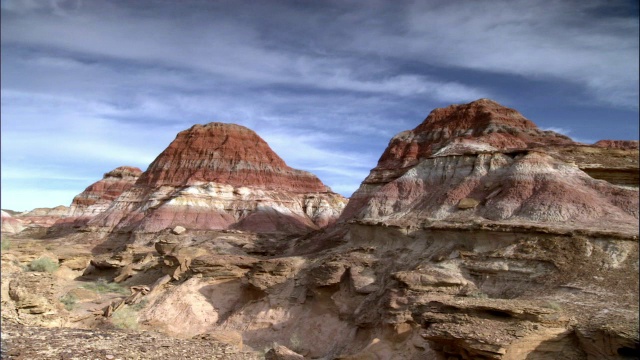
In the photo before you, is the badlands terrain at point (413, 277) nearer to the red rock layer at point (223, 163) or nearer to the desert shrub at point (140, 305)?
the desert shrub at point (140, 305)

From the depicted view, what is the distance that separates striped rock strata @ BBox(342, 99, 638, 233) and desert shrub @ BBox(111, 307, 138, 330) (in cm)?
1482

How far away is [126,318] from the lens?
22891 millimetres

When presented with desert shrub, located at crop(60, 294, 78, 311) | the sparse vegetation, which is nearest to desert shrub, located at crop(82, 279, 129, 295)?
desert shrub, located at crop(60, 294, 78, 311)

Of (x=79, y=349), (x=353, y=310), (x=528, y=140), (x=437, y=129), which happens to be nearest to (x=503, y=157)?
(x=528, y=140)

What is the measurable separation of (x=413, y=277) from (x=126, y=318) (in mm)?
14437

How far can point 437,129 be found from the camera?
46.9 metres

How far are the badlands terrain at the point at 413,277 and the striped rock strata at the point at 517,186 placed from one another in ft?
0.33

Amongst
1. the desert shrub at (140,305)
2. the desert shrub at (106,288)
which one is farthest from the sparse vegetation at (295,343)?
the desert shrub at (106,288)

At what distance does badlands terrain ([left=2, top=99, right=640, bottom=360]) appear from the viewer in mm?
12508

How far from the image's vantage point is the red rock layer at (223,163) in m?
64.5

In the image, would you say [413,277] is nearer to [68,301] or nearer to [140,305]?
[140,305]

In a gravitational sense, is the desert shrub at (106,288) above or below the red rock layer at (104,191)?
below

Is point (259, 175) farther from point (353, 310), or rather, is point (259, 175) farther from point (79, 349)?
point (79, 349)

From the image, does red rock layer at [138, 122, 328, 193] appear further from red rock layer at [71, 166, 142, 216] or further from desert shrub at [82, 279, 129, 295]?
desert shrub at [82, 279, 129, 295]
